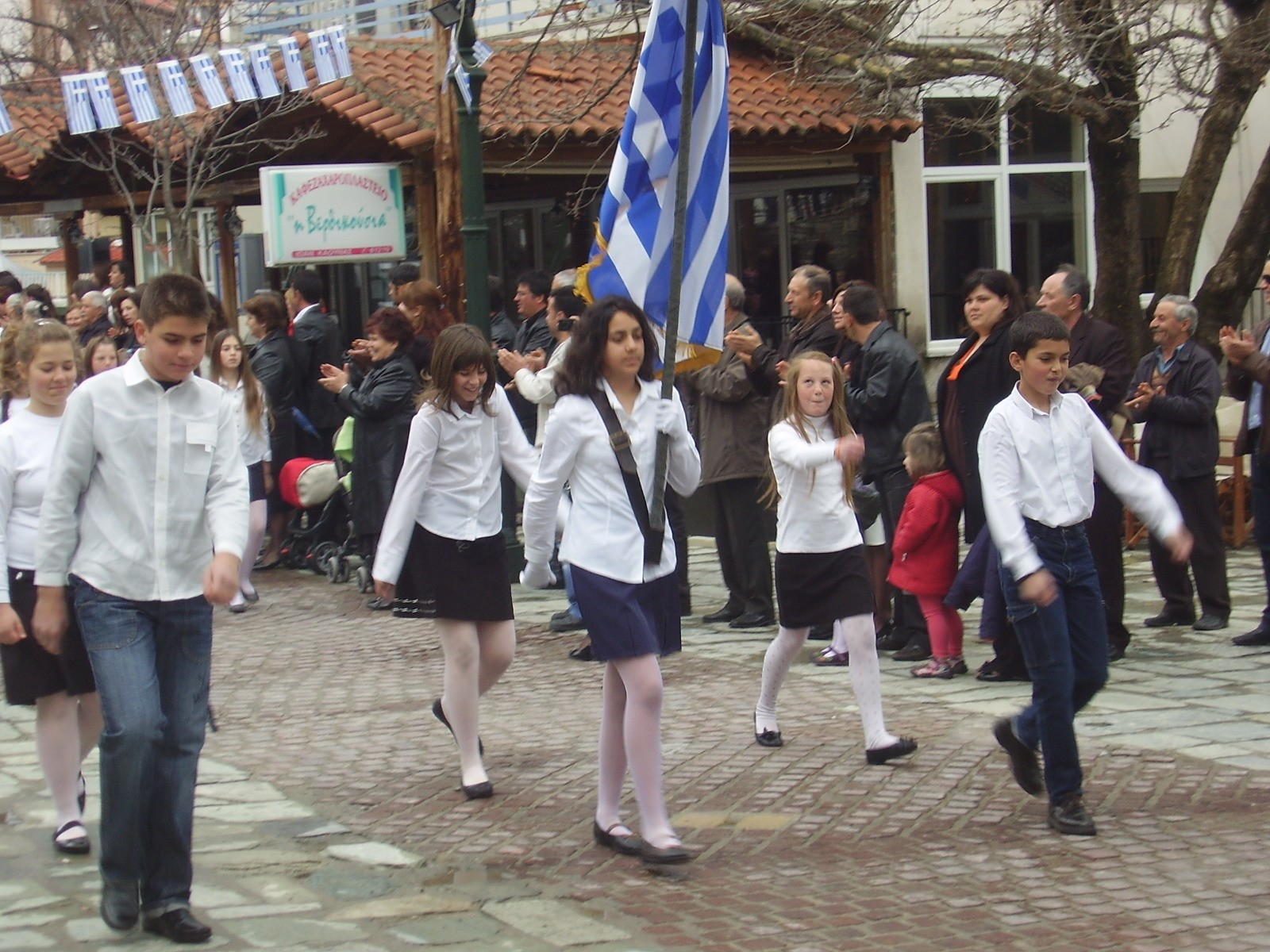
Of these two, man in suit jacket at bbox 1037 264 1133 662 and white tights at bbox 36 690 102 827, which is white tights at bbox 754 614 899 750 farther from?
white tights at bbox 36 690 102 827

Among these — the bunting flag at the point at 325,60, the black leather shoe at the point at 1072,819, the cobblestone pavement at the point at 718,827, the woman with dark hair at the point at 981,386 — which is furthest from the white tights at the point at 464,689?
the bunting flag at the point at 325,60

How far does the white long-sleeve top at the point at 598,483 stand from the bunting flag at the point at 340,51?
8.97 m

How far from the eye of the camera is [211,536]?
15.7ft

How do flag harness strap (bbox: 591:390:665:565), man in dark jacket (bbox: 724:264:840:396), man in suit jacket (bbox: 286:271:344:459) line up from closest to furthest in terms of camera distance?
1. flag harness strap (bbox: 591:390:665:565)
2. man in dark jacket (bbox: 724:264:840:396)
3. man in suit jacket (bbox: 286:271:344:459)

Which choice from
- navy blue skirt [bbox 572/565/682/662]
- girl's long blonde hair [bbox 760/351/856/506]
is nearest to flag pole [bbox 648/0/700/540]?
navy blue skirt [bbox 572/565/682/662]

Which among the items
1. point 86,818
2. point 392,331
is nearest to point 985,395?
point 392,331

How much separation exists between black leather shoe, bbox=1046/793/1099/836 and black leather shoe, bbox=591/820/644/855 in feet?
4.58

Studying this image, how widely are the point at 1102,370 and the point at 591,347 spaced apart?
3630 millimetres

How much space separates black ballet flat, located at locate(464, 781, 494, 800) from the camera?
20.1 feet

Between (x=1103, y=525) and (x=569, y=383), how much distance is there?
3768mm

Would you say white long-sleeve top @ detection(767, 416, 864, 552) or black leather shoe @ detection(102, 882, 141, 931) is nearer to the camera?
black leather shoe @ detection(102, 882, 141, 931)

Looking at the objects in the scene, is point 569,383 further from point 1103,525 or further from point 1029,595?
point 1103,525

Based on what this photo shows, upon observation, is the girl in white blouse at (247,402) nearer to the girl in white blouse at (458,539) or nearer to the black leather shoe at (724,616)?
the black leather shoe at (724,616)

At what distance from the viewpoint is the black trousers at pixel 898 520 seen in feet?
28.2
